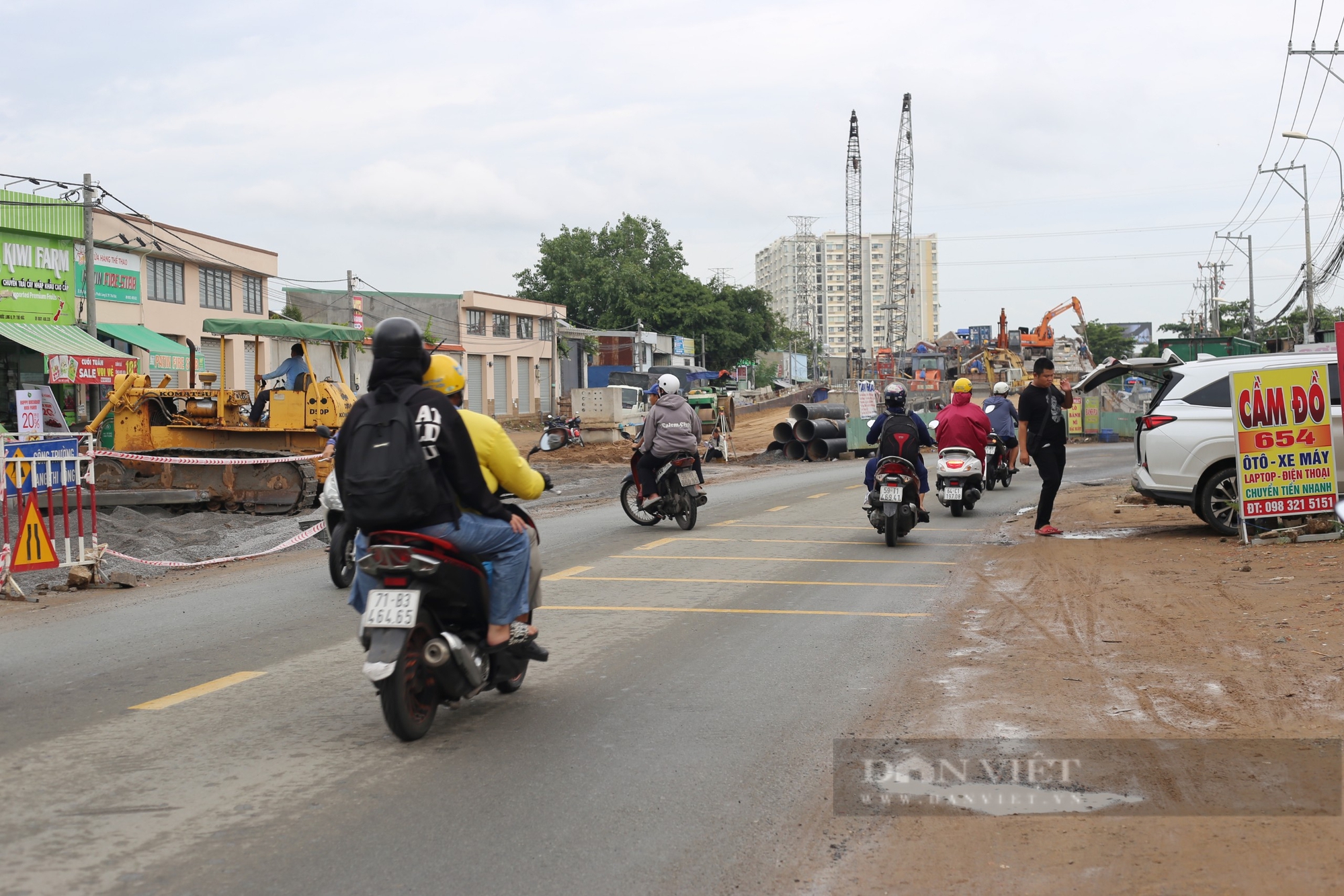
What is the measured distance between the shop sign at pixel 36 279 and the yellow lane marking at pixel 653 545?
23.9 m

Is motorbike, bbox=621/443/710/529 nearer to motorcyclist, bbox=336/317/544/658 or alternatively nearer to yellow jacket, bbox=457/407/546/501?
yellow jacket, bbox=457/407/546/501

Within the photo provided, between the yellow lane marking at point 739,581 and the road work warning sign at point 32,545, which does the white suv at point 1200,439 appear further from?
the road work warning sign at point 32,545

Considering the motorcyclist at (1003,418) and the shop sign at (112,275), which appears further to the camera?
the shop sign at (112,275)

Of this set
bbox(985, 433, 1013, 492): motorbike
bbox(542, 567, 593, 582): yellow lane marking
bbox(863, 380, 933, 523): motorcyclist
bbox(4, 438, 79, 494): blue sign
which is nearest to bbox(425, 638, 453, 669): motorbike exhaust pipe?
bbox(542, 567, 593, 582): yellow lane marking

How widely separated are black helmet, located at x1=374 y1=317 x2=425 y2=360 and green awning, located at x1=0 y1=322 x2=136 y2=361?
26558mm

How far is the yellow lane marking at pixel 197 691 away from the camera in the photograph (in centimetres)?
622

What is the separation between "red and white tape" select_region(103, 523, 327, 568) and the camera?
1284 centimetres

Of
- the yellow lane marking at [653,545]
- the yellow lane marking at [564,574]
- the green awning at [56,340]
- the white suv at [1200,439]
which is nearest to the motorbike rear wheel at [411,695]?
the yellow lane marking at [564,574]

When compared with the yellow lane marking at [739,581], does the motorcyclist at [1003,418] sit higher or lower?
higher

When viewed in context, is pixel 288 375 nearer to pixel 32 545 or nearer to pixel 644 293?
pixel 32 545

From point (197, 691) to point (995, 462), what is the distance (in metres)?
15.3

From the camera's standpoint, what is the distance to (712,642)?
777 centimetres

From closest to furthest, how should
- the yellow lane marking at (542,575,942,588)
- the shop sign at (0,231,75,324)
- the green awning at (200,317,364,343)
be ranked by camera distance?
the yellow lane marking at (542,575,942,588) < the green awning at (200,317,364,343) < the shop sign at (0,231,75,324)

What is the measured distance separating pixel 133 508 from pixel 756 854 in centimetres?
1796
